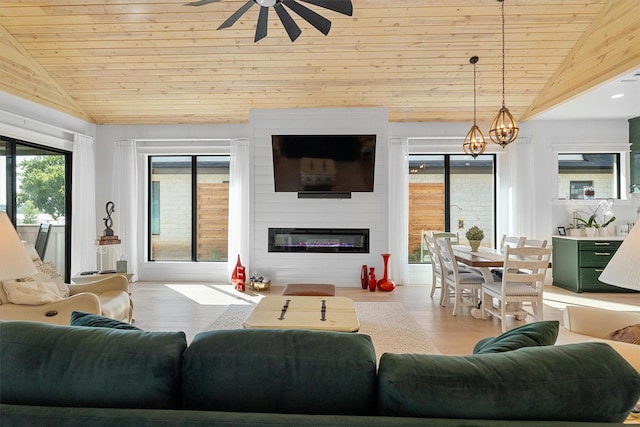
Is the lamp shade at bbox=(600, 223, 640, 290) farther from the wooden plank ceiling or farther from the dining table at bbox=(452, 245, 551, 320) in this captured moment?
the wooden plank ceiling

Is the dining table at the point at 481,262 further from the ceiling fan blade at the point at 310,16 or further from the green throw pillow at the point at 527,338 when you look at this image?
the ceiling fan blade at the point at 310,16

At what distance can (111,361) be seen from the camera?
987mm

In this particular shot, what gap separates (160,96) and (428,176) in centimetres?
444

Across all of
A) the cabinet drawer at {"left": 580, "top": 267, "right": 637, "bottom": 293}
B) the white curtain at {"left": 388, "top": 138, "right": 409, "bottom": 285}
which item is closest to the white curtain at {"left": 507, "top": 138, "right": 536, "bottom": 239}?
the cabinet drawer at {"left": 580, "top": 267, "right": 637, "bottom": 293}

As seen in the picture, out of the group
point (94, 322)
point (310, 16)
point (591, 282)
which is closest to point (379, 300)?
point (591, 282)

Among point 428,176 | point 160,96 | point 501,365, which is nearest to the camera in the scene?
point 501,365

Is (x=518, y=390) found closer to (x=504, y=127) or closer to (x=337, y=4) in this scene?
(x=337, y=4)

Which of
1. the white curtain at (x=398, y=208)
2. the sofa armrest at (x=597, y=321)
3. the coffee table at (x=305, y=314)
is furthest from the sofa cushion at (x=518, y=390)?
the white curtain at (x=398, y=208)

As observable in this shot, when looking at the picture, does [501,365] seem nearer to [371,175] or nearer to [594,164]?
[371,175]

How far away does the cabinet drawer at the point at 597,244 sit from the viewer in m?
5.33

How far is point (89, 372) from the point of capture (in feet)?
3.19

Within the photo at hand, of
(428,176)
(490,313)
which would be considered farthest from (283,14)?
(428,176)

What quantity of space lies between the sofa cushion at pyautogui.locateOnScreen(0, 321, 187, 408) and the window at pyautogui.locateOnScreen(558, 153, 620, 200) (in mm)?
6686

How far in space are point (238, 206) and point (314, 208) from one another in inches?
50.0
